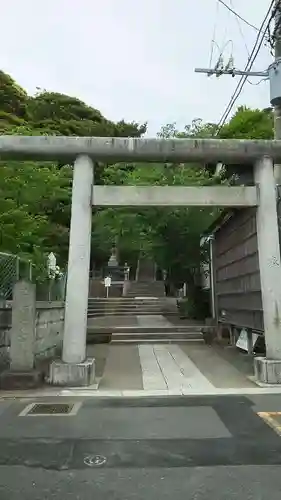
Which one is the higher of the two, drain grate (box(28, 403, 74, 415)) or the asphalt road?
drain grate (box(28, 403, 74, 415))

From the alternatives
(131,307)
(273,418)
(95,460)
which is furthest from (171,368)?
(131,307)

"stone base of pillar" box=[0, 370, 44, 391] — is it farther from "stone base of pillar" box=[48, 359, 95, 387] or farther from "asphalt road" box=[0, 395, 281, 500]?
"asphalt road" box=[0, 395, 281, 500]

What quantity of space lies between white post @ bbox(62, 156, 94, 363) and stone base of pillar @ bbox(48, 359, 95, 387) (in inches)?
6.0

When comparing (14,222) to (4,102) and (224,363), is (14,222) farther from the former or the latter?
(4,102)

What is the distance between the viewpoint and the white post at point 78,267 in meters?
8.84

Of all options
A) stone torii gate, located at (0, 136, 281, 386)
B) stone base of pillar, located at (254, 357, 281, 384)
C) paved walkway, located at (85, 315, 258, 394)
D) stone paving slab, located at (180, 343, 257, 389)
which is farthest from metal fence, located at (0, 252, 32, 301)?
stone base of pillar, located at (254, 357, 281, 384)

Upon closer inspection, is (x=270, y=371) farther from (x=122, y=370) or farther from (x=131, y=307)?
(x=131, y=307)

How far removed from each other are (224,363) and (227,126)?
826 inches

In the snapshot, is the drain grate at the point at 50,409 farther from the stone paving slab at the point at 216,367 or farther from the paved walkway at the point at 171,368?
the stone paving slab at the point at 216,367

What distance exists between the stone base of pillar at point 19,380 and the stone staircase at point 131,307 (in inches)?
524

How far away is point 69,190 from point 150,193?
390 inches

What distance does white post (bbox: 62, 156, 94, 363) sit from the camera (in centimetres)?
884

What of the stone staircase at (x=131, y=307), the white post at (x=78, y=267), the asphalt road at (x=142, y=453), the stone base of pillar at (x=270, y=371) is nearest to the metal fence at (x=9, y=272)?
the white post at (x=78, y=267)

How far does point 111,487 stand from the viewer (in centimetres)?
395
